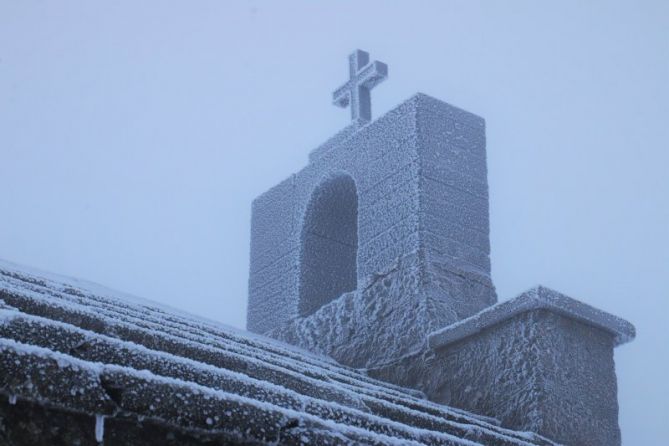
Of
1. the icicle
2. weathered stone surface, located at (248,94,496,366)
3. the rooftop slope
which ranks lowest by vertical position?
the icicle

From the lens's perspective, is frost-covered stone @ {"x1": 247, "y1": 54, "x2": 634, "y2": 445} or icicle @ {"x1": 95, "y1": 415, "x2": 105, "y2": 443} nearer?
icicle @ {"x1": 95, "y1": 415, "x2": 105, "y2": 443}

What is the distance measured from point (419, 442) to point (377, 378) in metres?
2.55

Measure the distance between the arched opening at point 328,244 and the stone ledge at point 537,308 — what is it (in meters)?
1.47

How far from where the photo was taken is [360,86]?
6.40 metres

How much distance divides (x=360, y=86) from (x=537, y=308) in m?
2.58

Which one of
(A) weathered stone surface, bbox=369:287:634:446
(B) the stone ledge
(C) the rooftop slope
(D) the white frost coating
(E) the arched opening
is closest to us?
(C) the rooftop slope

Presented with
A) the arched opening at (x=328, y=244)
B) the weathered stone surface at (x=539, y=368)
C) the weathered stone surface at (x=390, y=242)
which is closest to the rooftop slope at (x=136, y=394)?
the weathered stone surface at (x=539, y=368)

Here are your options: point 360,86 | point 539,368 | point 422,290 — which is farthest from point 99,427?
point 360,86

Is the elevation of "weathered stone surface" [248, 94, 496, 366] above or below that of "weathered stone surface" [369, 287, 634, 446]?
above

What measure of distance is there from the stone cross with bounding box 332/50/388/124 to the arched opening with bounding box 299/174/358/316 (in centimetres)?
48

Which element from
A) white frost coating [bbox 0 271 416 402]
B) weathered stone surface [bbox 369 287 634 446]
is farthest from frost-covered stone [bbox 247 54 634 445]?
white frost coating [bbox 0 271 416 402]

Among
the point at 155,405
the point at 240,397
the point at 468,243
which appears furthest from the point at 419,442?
the point at 468,243

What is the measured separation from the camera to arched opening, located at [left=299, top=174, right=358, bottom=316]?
608 cm

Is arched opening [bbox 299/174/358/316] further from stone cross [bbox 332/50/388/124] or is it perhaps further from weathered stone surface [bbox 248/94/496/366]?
stone cross [bbox 332/50/388/124]
